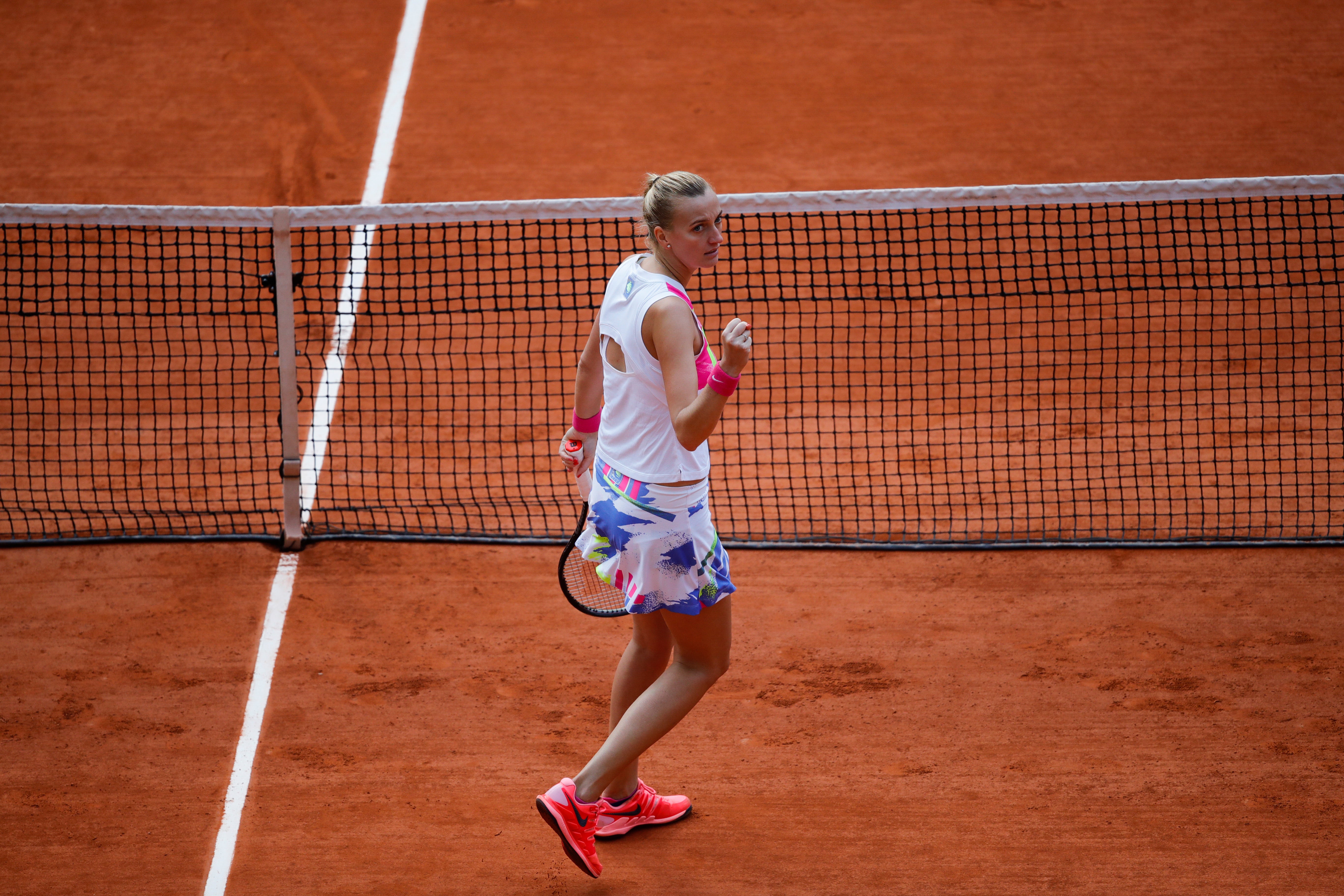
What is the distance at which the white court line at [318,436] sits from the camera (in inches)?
165

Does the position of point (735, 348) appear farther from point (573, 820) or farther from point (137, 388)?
point (137, 388)

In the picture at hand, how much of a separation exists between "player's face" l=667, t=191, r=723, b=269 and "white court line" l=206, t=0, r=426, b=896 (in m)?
2.70

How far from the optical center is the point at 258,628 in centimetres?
525

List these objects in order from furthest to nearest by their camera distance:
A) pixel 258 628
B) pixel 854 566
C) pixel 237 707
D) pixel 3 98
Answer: pixel 3 98 → pixel 854 566 → pixel 258 628 → pixel 237 707

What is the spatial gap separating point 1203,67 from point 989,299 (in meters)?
4.58

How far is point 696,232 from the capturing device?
3.22 m

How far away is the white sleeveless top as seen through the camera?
126 inches

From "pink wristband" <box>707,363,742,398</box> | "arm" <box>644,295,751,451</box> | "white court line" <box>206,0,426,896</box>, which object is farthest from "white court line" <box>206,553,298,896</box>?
"pink wristband" <box>707,363,742,398</box>

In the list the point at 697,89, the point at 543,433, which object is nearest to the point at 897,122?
the point at 697,89

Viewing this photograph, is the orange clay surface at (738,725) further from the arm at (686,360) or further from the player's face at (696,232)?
the player's face at (696,232)

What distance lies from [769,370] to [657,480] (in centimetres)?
461

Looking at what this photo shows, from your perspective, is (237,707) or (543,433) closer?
(237,707)

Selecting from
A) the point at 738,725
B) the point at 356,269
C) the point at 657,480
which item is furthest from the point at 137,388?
the point at 657,480

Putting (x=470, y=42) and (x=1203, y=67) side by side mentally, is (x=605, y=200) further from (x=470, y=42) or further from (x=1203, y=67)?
(x=1203, y=67)
